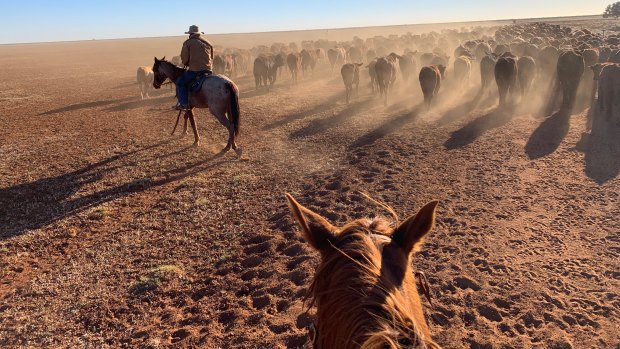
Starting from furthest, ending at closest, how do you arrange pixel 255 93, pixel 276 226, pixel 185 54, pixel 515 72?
pixel 255 93 < pixel 515 72 < pixel 185 54 < pixel 276 226

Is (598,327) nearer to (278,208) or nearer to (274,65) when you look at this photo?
(278,208)

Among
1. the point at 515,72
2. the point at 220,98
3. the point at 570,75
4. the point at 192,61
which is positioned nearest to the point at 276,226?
the point at 220,98

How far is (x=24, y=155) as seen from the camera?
10859mm

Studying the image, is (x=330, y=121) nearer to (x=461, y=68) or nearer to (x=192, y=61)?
(x=192, y=61)

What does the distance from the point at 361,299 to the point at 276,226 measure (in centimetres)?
546

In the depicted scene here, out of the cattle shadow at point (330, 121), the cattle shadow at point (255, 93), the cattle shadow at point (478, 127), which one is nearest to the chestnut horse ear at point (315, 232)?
the cattle shadow at point (478, 127)

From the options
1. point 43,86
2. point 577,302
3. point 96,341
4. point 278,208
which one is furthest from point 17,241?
point 43,86

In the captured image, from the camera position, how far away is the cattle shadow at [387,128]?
447 inches

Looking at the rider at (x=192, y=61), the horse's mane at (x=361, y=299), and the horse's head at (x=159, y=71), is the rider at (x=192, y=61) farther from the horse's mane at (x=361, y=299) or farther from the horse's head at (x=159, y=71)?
the horse's mane at (x=361, y=299)

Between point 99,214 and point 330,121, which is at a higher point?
point 330,121

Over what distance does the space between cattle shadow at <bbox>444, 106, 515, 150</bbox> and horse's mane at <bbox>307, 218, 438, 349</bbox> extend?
954 centimetres

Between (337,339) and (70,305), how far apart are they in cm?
492

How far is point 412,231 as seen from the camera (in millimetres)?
1820

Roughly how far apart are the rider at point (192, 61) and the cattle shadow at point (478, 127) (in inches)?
278
